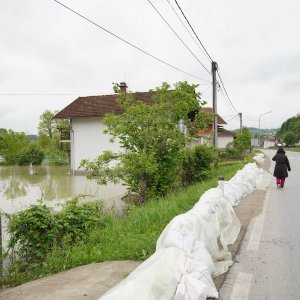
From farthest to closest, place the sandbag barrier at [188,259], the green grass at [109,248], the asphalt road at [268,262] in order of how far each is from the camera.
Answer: the green grass at [109,248], the asphalt road at [268,262], the sandbag barrier at [188,259]

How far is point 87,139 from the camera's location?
27625 mm

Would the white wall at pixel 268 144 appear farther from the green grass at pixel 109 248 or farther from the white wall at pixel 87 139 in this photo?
the green grass at pixel 109 248

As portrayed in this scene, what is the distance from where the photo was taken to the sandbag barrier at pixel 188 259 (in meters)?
3.18

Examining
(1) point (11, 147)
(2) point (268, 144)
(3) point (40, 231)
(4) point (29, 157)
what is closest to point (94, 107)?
(4) point (29, 157)

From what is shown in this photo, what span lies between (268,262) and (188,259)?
1.79 metres

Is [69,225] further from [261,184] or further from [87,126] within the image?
[87,126]

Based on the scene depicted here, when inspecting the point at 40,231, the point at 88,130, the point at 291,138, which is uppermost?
the point at 291,138

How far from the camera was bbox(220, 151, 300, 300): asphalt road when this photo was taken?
4.01 m

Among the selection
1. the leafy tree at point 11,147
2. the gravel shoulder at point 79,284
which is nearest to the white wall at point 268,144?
the leafy tree at point 11,147

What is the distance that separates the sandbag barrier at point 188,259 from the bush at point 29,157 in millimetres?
39037

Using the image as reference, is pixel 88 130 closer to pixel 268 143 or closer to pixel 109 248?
pixel 109 248

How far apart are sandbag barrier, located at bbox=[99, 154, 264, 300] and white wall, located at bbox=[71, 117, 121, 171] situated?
21.5 meters

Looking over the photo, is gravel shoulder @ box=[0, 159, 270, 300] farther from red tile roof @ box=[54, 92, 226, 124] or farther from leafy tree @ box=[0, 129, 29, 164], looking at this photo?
leafy tree @ box=[0, 129, 29, 164]

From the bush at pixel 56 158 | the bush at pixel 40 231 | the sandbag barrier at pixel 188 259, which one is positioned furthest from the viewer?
the bush at pixel 56 158
